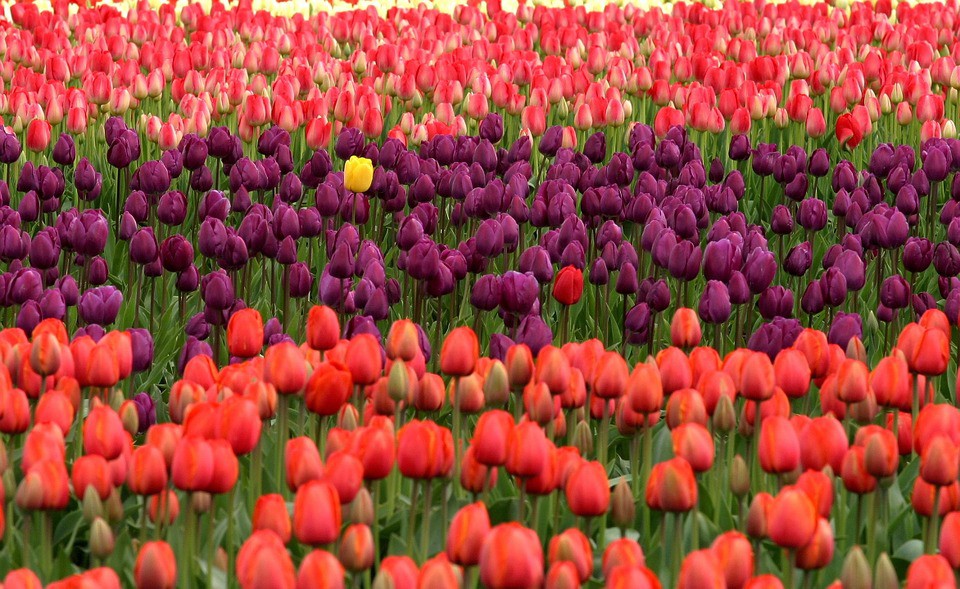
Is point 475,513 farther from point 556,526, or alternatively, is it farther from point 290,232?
point 290,232

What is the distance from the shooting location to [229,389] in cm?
333

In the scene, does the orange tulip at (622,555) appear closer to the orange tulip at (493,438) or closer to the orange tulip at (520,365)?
the orange tulip at (493,438)

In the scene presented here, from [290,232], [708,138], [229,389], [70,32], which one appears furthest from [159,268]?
[70,32]

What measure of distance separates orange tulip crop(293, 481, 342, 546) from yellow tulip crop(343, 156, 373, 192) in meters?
3.38

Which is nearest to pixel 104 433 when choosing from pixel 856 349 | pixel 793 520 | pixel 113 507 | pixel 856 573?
pixel 113 507

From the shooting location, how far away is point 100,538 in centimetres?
280

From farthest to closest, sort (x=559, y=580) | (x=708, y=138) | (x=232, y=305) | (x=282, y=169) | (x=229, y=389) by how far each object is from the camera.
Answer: (x=708, y=138) < (x=282, y=169) < (x=232, y=305) < (x=229, y=389) < (x=559, y=580)

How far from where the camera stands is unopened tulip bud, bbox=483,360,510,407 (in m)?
3.34

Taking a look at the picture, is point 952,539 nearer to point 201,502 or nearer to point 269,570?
point 269,570

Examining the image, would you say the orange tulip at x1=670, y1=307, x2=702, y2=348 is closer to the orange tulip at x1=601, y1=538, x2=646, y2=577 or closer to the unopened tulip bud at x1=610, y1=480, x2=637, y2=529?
the unopened tulip bud at x1=610, y1=480, x2=637, y2=529

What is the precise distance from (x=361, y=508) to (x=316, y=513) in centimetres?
29

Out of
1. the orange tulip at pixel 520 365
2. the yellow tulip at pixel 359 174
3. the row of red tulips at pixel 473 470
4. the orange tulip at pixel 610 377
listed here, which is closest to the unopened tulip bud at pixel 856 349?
the row of red tulips at pixel 473 470

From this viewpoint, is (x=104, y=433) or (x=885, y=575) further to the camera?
(x=104, y=433)

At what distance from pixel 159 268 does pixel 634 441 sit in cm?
241
